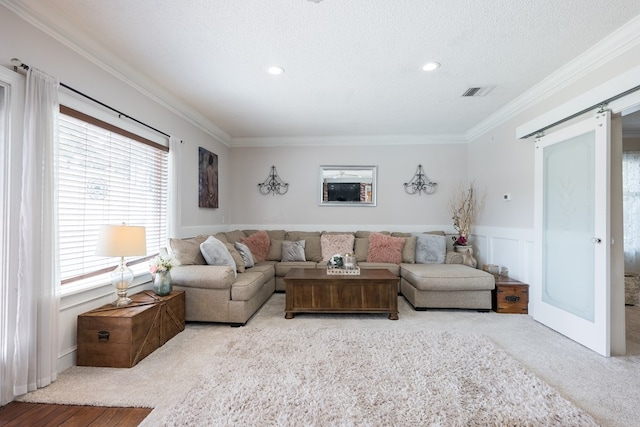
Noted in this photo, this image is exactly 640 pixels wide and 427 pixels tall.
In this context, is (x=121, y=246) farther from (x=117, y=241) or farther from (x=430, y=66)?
(x=430, y=66)

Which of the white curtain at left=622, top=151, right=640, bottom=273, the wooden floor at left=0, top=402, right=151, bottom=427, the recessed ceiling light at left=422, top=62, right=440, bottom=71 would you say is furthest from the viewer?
the white curtain at left=622, top=151, right=640, bottom=273

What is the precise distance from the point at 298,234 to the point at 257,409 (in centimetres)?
366

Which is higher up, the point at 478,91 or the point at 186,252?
the point at 478,91

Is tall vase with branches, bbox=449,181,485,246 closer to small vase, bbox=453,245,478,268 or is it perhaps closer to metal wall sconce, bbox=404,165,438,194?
small vase, bbox=453,245,478,268

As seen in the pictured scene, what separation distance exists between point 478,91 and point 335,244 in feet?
9.57

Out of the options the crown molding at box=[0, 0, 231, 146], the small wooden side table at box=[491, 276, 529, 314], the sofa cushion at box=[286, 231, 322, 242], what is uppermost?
the crown molding at box=[0, 0, 231, 146]

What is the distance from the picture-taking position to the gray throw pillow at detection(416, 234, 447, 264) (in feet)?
15.6

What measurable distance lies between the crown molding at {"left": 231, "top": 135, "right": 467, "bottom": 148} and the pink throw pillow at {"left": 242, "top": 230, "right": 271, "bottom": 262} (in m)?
1.76

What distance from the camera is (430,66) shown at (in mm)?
2893

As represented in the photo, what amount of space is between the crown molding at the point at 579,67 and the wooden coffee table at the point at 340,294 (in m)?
2.59

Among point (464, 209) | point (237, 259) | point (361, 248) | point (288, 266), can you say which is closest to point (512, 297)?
point (464, 209)

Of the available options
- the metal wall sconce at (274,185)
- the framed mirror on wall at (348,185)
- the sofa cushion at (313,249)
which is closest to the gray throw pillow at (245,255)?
the sofa cushion at (313,249)

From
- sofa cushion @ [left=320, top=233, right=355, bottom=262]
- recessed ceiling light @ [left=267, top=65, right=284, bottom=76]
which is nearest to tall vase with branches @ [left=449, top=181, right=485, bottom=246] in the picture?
sofa cushion @ [left=320, top=233, right=355, bottom=262]

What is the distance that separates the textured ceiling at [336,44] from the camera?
6.89 feet
